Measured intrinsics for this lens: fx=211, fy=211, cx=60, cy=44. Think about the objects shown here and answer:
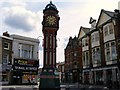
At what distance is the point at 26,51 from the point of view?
44.8 meters

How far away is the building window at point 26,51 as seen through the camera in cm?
4341

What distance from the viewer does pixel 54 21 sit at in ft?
81.5

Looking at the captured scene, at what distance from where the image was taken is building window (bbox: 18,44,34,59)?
142 ft

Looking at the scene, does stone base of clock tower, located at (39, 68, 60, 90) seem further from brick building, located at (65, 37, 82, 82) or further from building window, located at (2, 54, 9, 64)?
brick building, located at (65, 37, 82, 82)

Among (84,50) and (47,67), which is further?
(84,50)

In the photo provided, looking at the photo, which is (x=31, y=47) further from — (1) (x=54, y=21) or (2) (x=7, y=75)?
(1) (x=54, y=21)

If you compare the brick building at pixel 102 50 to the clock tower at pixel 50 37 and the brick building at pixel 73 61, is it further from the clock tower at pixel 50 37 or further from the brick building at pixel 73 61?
the clock tower at pixel 50 37

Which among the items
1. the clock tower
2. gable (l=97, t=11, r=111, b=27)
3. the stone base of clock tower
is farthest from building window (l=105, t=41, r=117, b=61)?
the stone base of clock tower

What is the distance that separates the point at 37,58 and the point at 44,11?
22.7 m

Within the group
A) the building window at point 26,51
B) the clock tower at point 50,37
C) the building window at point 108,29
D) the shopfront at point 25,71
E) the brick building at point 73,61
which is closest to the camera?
the clock tower at point 50,37

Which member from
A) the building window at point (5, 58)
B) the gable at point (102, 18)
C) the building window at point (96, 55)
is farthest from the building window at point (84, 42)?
the building window at point (5, 58)

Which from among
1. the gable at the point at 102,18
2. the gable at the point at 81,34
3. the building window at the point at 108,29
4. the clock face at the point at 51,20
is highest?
the gable at the point at 102,18

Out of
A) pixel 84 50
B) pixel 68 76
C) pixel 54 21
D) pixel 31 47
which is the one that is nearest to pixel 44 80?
pixel 54 21

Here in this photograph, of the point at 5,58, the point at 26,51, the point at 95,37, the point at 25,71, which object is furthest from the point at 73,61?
the point at 5,58
